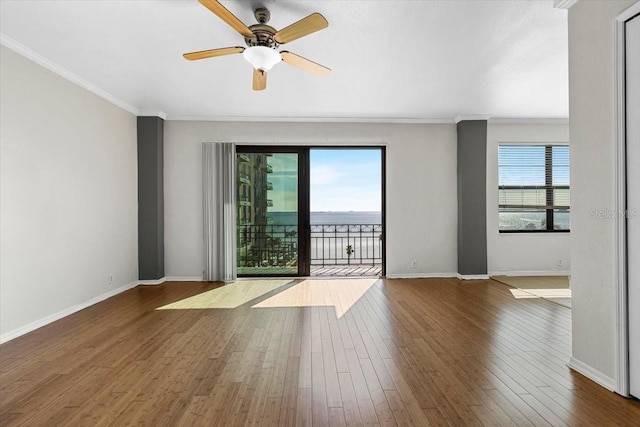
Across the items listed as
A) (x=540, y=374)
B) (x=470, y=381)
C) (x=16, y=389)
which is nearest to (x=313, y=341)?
(x=470, y=381)

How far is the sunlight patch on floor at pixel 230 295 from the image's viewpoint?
4207 mm

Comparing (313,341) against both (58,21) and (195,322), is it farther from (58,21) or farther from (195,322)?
(58,21)

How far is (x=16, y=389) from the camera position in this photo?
2.22 meters

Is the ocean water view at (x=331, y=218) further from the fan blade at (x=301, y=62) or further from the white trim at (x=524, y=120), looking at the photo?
the fan blade at (x=301, y=62)

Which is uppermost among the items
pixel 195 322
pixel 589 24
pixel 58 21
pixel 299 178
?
pixel 58 21

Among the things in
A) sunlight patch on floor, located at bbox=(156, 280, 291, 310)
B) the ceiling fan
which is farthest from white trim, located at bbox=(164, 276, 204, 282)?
the ceiling fan

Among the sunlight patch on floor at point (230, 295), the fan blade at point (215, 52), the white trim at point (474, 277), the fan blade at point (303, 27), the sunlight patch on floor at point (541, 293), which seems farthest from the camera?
the white trim at point (474, 277)

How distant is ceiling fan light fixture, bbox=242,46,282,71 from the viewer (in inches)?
106

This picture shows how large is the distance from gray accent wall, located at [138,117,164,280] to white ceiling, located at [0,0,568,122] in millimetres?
345

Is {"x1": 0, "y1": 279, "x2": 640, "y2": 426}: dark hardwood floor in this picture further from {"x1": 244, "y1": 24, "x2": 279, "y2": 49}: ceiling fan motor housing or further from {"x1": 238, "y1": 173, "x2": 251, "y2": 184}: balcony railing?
{"x1": 244, "y1": 24, "x2": 279, "y2": 49}: ceiling fan motor housing

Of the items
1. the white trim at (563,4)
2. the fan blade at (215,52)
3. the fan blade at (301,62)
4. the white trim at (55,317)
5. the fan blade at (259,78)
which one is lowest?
the white trim at (55,317)

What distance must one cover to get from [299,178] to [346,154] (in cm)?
385

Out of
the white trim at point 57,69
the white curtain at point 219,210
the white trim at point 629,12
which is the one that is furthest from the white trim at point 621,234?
the white curtain at point 219,210

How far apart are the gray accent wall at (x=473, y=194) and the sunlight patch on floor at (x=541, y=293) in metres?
0.92
